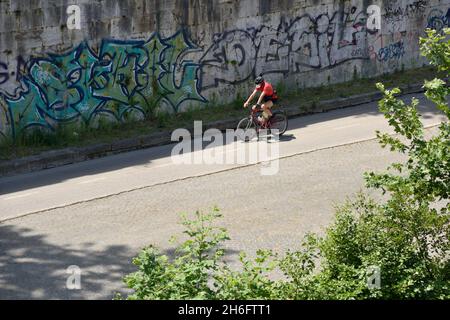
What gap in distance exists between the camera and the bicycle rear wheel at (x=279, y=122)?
18609mm

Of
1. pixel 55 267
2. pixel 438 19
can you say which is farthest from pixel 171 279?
pixel 438 19

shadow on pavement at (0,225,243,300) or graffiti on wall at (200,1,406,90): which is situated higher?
graffiti on wall at (200,1,406,90)

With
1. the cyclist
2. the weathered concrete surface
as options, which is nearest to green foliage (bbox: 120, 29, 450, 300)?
the weathered concrete surface

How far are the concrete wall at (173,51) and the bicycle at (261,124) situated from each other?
6.70ft

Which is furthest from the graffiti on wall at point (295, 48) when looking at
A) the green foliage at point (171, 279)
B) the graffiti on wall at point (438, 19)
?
the green foliage at point (171, 279)

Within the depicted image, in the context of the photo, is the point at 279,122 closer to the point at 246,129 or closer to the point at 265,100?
the point at 265,100

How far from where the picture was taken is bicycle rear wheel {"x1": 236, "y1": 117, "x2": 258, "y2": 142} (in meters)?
18.6

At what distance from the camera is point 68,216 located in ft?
46.3

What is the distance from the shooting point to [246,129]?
18.8m

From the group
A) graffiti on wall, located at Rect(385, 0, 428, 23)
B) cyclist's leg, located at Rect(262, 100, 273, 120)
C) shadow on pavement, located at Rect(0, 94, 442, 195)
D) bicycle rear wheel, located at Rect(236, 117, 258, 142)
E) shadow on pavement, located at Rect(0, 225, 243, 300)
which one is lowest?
shadow on pavement, located at Rect(0, 225, 243, 300)

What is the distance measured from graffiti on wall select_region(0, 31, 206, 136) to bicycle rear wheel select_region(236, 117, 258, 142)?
1893 millimetres

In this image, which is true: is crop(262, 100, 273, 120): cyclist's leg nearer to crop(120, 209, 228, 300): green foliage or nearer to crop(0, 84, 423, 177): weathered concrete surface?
crop(0, 84, 423, 177): weathered concrete surface

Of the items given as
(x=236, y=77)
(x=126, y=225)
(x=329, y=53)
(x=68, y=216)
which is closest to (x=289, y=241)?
(x=126, y=225)
